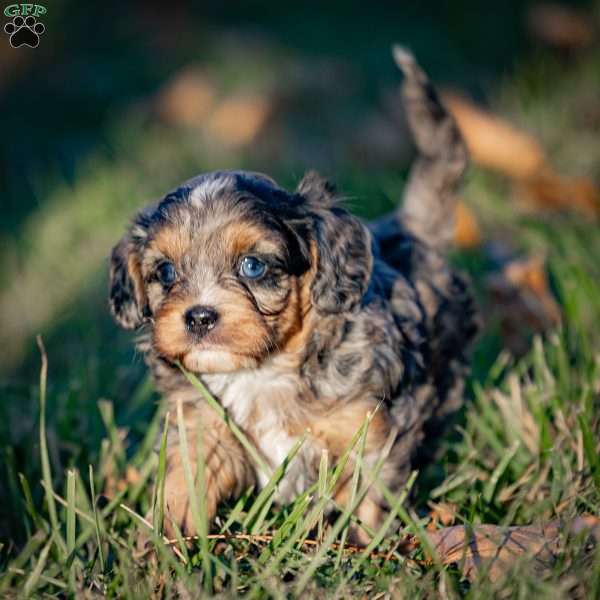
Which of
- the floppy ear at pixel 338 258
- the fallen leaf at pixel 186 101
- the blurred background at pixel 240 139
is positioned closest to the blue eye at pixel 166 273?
the floppy ear at pixel 338 258

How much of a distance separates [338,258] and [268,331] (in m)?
0.39

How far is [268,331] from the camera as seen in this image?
2787 millimetres

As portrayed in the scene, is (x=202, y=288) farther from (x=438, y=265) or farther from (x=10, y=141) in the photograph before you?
(x=10, y=141)

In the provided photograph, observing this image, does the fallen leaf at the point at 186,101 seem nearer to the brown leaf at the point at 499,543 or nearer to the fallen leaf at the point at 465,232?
the fallen leaf at the point at 465,232

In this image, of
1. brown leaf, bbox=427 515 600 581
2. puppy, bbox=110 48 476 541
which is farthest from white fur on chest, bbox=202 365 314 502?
brown leaf, bbox=427 515 600 581

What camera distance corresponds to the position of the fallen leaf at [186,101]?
27.4ft

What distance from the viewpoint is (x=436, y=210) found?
401 centimetres

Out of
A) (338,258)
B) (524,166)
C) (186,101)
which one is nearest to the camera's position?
(338,258)

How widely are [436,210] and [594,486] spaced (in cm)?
172

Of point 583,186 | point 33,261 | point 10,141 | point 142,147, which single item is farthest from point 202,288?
point 10,141

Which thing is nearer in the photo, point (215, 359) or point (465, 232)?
point (215, 359)

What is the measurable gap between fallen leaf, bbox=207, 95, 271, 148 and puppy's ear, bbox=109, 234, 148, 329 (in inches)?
178

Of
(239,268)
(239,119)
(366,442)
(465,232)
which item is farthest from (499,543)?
(239,119)

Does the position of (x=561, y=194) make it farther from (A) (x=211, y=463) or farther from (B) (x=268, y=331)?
(A) (x=211, y=463)
